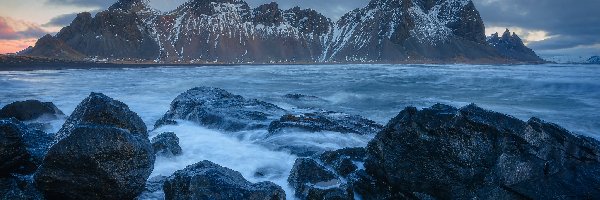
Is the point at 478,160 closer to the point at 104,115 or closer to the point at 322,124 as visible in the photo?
the point at 104,115

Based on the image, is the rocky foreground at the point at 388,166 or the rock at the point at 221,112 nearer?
the rocky foreground at the point at 388,166

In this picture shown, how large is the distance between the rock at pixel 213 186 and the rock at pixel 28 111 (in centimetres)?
935

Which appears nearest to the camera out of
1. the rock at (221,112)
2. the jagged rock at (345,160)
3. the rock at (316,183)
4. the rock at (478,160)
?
the rock at (478,160)

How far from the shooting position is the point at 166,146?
7.54 m

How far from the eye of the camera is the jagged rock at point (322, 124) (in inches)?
399

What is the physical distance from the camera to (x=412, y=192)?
186 inches

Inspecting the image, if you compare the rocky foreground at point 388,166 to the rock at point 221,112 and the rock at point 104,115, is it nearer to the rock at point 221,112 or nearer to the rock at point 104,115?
the rock at point 104,115

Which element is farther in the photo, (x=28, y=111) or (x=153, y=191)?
(x=28, y=111)

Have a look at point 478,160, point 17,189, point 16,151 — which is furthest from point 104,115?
point 478,160

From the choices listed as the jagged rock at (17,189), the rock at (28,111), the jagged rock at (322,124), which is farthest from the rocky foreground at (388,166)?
the rock at (28,111)

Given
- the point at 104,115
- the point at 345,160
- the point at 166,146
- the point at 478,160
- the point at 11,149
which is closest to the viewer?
the point at 478,160

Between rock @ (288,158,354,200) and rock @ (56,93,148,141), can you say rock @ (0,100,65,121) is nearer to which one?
rock @ (56,93,148,141)

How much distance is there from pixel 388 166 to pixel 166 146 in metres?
4.67

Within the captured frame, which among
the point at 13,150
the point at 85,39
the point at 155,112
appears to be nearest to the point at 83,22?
the point at 85,39
